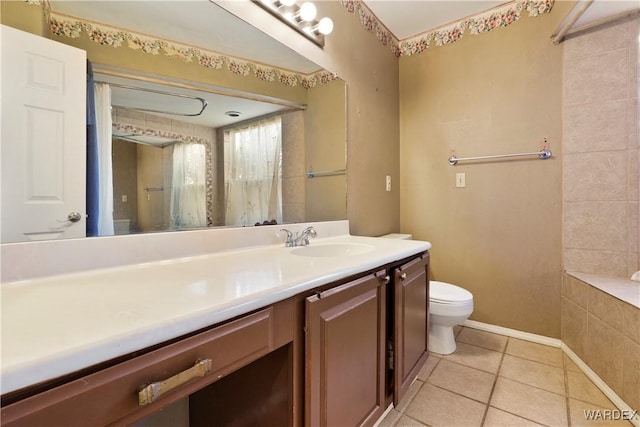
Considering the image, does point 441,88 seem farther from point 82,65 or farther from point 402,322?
point 82,65

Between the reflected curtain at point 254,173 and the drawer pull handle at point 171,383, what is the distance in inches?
29.6

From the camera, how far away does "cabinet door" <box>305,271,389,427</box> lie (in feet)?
2.71

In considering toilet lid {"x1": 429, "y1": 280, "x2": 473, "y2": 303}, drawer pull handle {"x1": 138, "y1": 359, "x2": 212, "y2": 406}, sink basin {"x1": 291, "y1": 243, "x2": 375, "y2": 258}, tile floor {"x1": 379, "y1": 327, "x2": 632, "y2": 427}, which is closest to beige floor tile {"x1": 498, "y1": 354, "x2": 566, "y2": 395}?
tile floor {"x1": 379, "y1": 327, "x2": 632, "y2": 427}

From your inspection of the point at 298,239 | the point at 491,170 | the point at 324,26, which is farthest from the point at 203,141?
the point at 491,170

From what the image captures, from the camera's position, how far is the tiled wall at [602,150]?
168 centimetres

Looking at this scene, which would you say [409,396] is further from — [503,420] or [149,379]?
[149,379]

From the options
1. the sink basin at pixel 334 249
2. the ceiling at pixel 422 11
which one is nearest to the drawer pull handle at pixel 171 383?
the sink basin at pixel 334 249

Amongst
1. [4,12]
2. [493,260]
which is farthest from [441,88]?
[4,12]

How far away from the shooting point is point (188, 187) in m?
1.12

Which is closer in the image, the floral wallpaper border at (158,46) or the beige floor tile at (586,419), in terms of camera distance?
the floral wallpaper border at (158,46)

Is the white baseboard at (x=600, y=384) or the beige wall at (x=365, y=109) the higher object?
the beige wall at (x=365, y=109)

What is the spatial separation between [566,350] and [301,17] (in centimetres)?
264

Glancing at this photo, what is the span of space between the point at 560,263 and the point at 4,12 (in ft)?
9.37

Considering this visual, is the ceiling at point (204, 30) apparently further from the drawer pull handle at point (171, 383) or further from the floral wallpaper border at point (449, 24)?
the drawer pull handle at point (171, 383)
